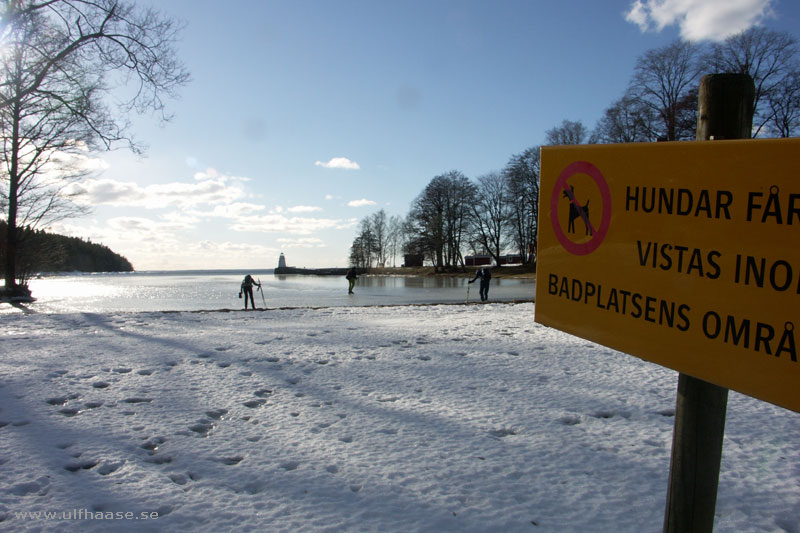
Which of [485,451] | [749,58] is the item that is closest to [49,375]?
[485,451]

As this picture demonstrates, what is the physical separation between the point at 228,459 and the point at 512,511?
234 centimetres

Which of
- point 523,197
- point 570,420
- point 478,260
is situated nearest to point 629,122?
point 523,197

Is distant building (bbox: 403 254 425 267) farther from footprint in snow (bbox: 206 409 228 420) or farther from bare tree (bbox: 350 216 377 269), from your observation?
footprint in snow (bbox: 206 409 228 420)

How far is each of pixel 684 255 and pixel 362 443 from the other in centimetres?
334

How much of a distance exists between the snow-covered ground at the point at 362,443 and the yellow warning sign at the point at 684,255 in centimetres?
189

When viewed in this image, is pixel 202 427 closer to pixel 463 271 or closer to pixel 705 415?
pixel 705 415

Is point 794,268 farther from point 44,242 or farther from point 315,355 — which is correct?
point 44,242

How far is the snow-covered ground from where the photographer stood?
3.12 meters

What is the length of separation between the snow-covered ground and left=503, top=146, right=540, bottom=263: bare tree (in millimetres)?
49298

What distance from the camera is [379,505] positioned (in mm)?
3209

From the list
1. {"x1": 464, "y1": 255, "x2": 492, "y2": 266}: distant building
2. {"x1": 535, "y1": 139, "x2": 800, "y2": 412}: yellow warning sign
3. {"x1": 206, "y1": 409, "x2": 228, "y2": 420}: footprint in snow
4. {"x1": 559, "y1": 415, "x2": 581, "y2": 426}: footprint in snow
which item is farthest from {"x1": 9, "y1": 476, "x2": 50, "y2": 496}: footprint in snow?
{"x1": 464, "y1": 255, "x2": 492, "y2": 266}: distant building

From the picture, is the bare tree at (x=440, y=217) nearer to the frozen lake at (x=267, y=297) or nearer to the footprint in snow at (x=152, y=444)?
the frozen lake at (x=267, y=297)

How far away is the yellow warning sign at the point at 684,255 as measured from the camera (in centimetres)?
136

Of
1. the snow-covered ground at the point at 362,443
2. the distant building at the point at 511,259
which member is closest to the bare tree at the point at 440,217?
the distant building at the point at 511,259
